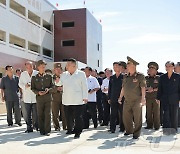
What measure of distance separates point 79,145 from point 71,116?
1.40 meters

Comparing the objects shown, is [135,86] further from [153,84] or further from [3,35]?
[3,35]

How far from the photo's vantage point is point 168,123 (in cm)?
783

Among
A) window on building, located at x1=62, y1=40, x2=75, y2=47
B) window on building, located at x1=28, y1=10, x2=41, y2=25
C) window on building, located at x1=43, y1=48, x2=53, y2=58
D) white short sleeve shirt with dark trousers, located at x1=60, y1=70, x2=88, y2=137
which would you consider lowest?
white short sleeve shirt with dark trousers, located at x1=60, y1=70, x2=88, y2=137

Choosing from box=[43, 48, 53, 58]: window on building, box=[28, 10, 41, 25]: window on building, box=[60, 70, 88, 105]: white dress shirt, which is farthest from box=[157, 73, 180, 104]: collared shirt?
box=[43, 48, 53, 58]: window on building

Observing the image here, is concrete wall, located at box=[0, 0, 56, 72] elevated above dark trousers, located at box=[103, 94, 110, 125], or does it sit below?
above

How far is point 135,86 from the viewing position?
719cm

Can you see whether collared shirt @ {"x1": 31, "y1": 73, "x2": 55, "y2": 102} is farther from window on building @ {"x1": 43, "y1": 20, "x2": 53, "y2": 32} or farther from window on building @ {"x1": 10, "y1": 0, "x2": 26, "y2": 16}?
window on building @ {"x1": 43, "y1": 20, "x2": 53, "y2": 32}

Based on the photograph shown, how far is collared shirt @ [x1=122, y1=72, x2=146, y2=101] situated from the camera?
7.15 metres

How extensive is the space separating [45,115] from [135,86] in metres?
2.36

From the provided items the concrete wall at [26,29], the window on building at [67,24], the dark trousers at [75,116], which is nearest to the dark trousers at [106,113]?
the dark trousers at [75,116]

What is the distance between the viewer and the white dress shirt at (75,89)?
734cm

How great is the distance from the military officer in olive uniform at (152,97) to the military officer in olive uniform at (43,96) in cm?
293

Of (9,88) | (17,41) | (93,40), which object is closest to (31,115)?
(9,88)

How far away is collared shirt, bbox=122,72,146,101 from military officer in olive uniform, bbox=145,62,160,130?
1709 millimetres
